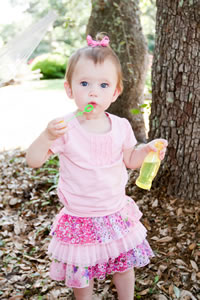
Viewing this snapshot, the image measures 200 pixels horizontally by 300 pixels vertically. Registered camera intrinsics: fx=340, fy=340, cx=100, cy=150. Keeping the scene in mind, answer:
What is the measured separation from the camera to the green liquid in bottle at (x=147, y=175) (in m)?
1.82

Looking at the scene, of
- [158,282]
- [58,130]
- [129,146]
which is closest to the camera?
[58,130]

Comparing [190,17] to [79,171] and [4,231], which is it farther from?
[4,231]

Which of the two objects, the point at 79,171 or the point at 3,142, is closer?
the point at 79,171

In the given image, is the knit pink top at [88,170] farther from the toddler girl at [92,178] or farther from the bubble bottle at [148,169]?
the bubble bottle at [148,169]

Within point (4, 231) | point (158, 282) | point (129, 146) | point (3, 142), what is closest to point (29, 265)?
point (4, 231)

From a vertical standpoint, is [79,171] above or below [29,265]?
above

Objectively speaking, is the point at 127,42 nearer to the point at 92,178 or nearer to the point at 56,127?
the point at 92,178

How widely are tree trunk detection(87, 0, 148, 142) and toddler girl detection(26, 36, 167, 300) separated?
2.59m

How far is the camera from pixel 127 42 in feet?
14.2

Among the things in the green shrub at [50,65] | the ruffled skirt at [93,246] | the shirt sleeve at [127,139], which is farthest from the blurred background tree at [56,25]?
the ruffled skirt at [93,246]

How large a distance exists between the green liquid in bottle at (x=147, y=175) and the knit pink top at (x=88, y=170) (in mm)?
136

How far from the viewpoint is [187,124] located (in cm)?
269

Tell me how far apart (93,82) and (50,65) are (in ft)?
47.3

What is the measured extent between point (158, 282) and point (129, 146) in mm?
1083
